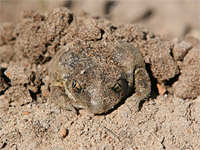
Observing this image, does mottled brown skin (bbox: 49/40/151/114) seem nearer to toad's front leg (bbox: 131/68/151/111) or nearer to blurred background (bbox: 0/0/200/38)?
toad's front leg (bbox: 131/68/151/111)

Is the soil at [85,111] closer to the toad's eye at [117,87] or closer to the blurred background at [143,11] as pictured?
the toad's eye at [117,87]

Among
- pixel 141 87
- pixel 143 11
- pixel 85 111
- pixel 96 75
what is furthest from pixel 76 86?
pixel 143 11

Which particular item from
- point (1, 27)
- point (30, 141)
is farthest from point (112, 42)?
point (1, 27)

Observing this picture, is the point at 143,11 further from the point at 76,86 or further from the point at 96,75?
the point at 76,86

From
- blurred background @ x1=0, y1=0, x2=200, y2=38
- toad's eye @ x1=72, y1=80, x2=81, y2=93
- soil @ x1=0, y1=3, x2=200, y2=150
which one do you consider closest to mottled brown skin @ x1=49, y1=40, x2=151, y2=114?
toad's eye @ x1=72, y1=80, x2=81, y2=93

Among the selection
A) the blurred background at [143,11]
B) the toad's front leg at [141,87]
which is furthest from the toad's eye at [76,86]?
the blurred background at [143,11]

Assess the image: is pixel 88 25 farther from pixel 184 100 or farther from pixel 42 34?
pixel 184 100
